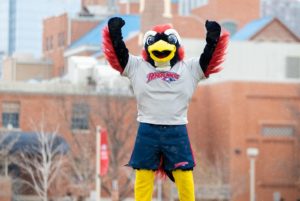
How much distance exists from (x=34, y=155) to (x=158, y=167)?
142 ft

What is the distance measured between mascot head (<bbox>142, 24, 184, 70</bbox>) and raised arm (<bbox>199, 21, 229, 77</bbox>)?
8.2 inches

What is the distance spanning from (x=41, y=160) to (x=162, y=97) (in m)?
41.8

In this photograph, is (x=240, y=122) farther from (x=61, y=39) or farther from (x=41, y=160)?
(x=61, y=39)

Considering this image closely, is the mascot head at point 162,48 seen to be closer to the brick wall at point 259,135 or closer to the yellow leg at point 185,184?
the yellow leg at point 185,184

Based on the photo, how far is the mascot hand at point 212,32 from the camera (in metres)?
11.6

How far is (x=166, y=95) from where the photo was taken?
11.7 metres

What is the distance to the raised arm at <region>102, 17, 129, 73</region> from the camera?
11.7 m

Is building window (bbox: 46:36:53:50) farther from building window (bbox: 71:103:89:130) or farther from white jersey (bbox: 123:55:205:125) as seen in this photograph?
white jersey (bbox: 123:55:205:125)

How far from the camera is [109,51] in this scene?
11.8 metres

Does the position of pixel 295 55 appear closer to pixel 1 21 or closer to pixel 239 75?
pixel 239 75

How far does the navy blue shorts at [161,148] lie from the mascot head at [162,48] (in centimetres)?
53

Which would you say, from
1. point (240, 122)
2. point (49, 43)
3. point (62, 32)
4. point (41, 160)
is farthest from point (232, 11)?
point (41, 160)

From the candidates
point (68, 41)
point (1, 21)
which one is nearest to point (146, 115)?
point (68, 41)

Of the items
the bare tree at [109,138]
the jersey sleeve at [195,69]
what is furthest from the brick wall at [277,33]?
the jersey sleeve at [195,69]
